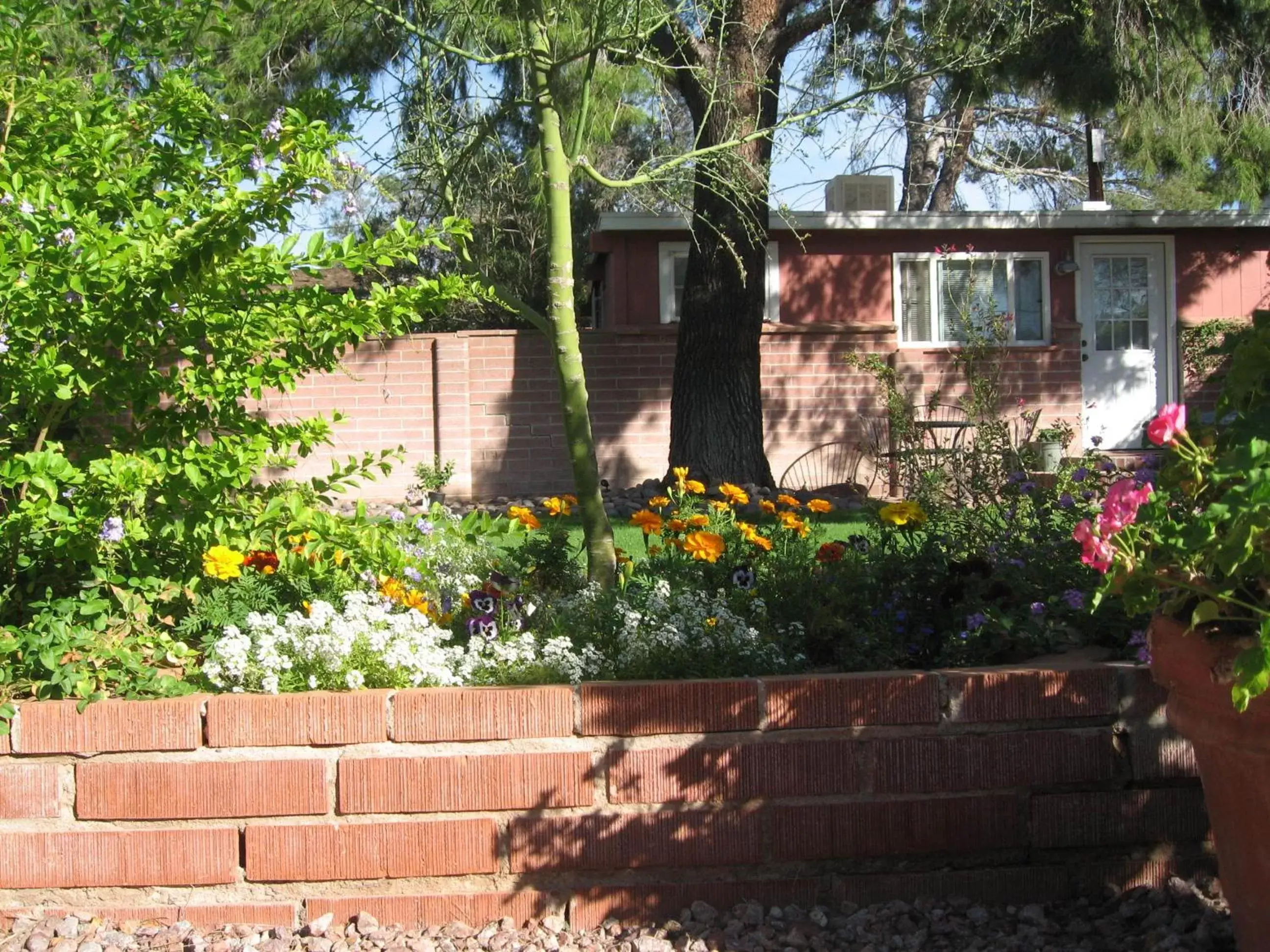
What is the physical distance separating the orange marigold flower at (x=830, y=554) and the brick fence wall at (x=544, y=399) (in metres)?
7.74

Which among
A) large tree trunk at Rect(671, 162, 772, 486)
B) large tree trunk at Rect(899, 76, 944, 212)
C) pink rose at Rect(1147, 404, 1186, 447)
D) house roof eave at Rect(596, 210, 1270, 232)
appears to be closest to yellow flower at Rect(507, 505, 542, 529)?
pink rose at Rect(1147, 404, 1186, 447)

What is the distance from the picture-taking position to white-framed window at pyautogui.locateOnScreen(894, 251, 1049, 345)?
13.4 metres

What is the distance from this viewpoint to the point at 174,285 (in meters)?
2.84

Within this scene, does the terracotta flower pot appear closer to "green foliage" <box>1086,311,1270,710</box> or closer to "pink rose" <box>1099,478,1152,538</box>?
"green foliage" <box>1086,311,1270,710</box>

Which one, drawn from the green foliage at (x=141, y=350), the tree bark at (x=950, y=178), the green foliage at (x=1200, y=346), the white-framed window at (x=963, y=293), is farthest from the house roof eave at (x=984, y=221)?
the green foliage at (x=141, y=350)

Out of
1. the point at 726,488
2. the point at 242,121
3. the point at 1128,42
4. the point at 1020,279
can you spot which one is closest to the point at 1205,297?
the point at 1020,279

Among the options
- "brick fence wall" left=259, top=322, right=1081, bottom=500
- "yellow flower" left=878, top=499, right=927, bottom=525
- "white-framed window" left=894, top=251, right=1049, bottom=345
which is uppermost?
"white-framed window" left=894, top=251, right=1049, bottom=345

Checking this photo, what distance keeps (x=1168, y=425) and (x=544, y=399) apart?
994 cm

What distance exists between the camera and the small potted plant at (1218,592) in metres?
2.04

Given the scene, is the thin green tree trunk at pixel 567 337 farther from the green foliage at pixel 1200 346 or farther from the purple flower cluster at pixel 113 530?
the green foliage at pixel 1200 346

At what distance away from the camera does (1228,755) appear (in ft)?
7.44

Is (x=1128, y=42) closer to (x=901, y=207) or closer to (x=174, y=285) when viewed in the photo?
(x=174, y=285)

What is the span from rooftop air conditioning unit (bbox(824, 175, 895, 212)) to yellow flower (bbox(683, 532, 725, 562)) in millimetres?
11312

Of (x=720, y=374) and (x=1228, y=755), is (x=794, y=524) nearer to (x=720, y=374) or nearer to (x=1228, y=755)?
(x=1228, y=755)
